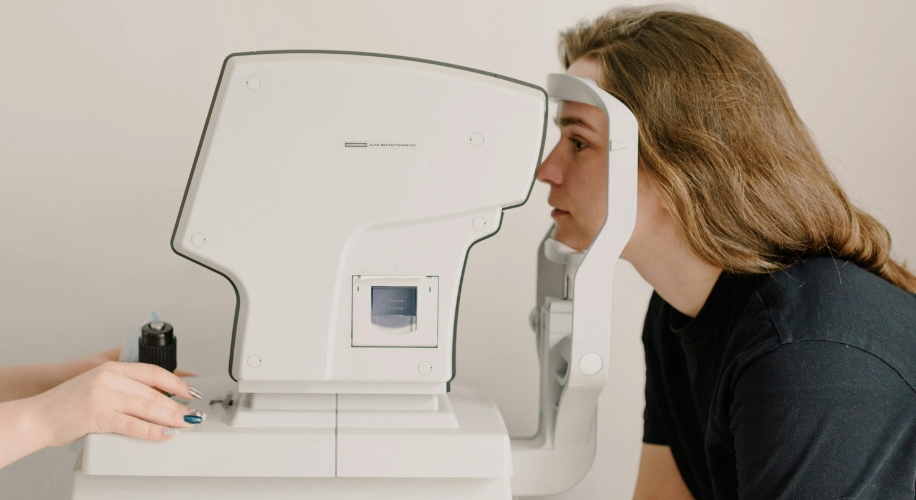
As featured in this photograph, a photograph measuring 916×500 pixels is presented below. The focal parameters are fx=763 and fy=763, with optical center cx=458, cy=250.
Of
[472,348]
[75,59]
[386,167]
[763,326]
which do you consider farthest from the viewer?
[472,348]

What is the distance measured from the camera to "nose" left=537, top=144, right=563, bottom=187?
39.6 inches

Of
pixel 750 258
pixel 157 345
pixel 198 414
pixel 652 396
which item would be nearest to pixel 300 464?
pixel 198 414

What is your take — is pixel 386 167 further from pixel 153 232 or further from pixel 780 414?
pixel 153 232

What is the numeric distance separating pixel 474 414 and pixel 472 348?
663 mm

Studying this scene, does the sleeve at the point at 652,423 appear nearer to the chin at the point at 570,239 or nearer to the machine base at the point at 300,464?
the chin at the point at 570,239

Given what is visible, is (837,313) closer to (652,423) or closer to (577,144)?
(577,144)

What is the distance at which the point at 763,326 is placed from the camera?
87 centimetres

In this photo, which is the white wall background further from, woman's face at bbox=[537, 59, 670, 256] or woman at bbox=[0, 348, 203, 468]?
woman at bbox=[0, 348, 203, 468]

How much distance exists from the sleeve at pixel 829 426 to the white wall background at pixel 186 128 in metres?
0.72

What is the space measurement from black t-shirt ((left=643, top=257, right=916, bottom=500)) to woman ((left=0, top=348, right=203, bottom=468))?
→ 596 mm

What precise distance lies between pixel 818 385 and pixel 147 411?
0.68 meters

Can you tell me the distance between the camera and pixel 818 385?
0.79m

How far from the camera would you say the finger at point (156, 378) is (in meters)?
0.79

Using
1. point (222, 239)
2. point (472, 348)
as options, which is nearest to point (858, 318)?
point (222, 239)
